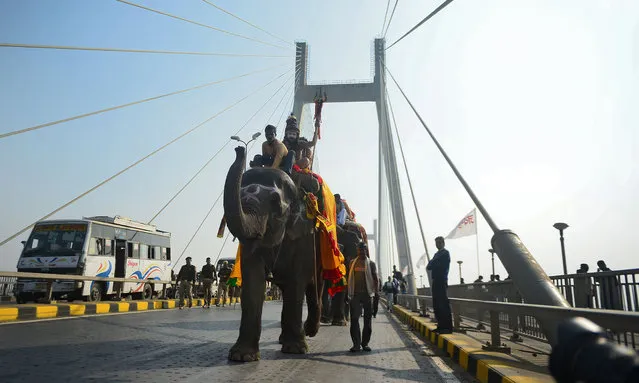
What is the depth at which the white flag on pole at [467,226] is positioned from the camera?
23422 millimetres

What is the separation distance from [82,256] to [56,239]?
1210mm

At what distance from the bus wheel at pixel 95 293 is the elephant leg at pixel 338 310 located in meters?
10.1

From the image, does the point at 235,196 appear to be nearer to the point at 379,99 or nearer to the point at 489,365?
the point at 489,365

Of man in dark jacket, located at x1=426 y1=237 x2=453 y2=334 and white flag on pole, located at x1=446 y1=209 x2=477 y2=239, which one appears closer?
man in dark jacket, located at x1=426 y1=237 x2=453 y2=334

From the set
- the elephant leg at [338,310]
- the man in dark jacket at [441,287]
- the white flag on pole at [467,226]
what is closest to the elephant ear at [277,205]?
the man in dark jacket at [441,287]

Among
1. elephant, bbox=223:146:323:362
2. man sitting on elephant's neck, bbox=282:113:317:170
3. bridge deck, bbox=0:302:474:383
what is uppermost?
man sitting on elephant's neck, bbox=282:113:317:170

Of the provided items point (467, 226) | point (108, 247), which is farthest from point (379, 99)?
point (108, 247)

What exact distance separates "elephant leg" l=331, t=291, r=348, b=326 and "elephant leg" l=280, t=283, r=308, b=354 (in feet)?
17.1

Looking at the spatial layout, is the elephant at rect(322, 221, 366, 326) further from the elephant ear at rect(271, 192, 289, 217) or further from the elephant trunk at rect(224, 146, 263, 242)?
the elephant trunk at rect(224, 146, 263, 242)

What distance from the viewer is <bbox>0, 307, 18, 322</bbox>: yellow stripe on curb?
33.1 feet

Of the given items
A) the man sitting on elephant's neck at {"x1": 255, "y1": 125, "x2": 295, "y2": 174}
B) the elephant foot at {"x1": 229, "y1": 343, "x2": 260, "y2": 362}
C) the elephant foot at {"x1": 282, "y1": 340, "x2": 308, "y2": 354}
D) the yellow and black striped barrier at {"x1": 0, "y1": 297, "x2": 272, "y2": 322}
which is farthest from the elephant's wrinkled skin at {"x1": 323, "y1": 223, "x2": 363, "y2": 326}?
the yellow and black striped barrier at {"x1": 0, "y1": 297, "x2": 272, "y2": 322}

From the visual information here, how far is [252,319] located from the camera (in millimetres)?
5316

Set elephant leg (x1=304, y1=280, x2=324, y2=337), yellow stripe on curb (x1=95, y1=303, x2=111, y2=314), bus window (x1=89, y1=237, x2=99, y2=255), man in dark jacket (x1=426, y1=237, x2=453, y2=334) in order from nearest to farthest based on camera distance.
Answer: elephant leg (x1=304, y1=280, x2=324, y2=337) → man in dark jacket (x1=426, y1=237, x2=453, y2=334) → yellow stripe on curb (x1=95, y1=303, x2=111, y2=314) → bus window (x1=89, y1=237, x2=99, y2=255)

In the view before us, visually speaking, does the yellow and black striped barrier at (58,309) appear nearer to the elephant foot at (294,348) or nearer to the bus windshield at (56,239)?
the bus windshield at (56,239)
